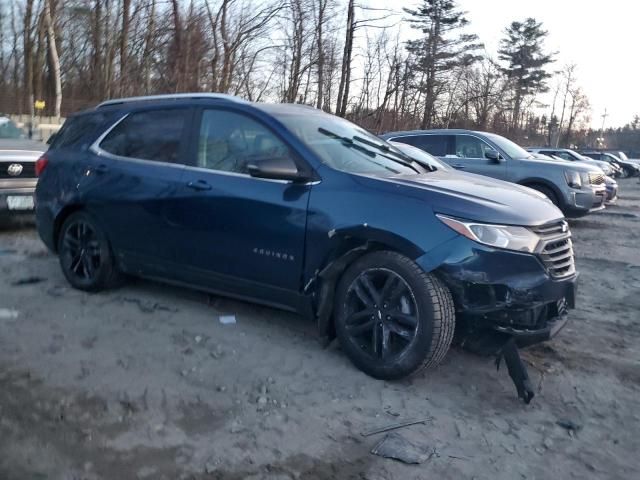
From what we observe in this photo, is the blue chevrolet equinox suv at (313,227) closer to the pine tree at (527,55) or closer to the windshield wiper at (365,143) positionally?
the windshield wiper at (365,143)

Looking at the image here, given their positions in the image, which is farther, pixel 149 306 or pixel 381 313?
pixel 149 306

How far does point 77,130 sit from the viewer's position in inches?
228

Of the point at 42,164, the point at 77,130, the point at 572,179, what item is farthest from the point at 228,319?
the point at 572,179

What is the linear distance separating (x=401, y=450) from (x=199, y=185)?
2.50 metres

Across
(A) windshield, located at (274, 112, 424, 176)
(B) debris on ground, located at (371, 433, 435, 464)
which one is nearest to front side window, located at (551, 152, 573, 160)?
(A) windshield, located at (274, 112, 424, 176)

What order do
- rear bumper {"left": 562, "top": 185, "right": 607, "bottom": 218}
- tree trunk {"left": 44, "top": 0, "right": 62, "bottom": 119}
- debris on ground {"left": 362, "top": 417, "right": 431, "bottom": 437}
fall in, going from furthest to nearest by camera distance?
tree trunk {"left": 44, "top": 0, "right": 62, "bottom": 119} → rear bumper {"left": 562, "top": 185, "right": 607, "bottom": 218} → debris on ground {"left": 362, "top": 417, "right": 431, "bottom": 437}

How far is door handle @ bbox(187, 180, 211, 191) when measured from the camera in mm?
4573

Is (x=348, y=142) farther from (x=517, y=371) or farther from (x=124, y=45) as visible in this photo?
(x=124, y=45)

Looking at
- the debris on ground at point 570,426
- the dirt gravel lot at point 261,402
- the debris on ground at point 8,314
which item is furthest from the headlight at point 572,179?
the debris on ground at point 8,314

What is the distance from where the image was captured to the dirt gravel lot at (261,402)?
116 inches

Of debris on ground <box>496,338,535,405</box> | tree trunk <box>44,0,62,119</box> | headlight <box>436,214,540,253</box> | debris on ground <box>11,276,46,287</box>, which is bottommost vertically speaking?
debris on ground <box>11,276,46,287</box>

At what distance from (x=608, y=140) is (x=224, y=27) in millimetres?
74397

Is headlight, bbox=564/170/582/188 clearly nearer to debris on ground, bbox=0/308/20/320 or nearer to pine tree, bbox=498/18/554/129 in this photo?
debris on ground, bbox=0/308/20/320

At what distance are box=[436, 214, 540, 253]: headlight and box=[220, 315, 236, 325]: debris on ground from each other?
199 cm
